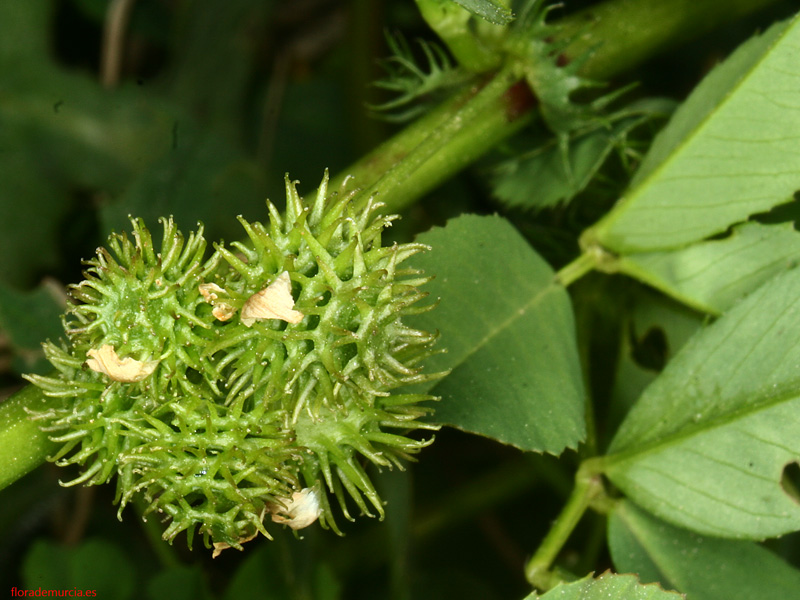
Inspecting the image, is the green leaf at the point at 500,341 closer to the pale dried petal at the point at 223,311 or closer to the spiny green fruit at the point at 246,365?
the spiny green fruit at the point at 246,365

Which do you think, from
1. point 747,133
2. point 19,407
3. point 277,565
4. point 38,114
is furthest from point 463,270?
point 38,114

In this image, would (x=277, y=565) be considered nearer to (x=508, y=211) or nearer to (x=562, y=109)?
(x=508, y=211)

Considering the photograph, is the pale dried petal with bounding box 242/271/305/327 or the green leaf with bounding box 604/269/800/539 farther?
the green leaf with bounding box 604/269/800/539

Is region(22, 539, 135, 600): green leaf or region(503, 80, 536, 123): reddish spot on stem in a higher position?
region(503, 80, 536, 123): reddish spot on stem

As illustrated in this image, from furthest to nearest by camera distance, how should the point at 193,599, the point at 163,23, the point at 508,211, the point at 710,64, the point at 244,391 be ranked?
1. the point at 163,23
2. the point at 710,64
3. the point at 508,211
4. the point at 193,599
5. the point at 244,391

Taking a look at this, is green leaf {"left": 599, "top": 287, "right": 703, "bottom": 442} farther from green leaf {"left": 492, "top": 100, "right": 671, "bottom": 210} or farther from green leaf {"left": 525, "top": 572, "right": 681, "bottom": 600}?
green leaf {"left": 525, "top": 572, "right": 681, "bottom": 600}

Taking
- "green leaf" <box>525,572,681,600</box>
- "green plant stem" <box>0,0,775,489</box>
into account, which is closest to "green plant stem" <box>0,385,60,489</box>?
"green plant stem" <box>0,0,775,489</box>

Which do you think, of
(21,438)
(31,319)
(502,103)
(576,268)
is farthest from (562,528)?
(31,319)
